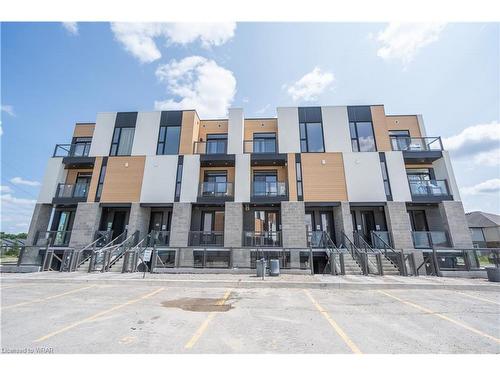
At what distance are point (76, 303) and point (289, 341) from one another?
6511 mm

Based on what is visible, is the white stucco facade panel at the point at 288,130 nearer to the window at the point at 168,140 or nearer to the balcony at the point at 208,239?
the balcony at the point at 208,239

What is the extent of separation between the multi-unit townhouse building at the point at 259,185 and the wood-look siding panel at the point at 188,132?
0.09m

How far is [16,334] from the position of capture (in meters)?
4.12

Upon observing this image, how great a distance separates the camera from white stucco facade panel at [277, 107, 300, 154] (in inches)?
656

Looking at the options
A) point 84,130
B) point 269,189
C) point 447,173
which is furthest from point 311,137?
point 84,130

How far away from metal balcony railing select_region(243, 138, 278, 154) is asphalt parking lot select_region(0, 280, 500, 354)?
36.3 ft

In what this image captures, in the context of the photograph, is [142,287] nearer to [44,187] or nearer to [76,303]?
[76,303]

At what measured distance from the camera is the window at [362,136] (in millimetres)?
16547

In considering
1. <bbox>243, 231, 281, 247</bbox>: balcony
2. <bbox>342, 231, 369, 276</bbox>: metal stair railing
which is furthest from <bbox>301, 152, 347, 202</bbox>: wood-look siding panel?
<bbox>243, 231, 281, 247</bbox>: balcony

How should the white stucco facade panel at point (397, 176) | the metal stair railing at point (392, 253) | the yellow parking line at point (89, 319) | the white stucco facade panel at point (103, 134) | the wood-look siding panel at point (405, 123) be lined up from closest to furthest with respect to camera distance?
the yellow parking line at point (89, 319)
the metal stair railing at point (392, 253)
the white stucco facade panel at point (397, 176)
the white stucco facade panel at point (103, 134)
the wood-look siding panel at point (405, 123)

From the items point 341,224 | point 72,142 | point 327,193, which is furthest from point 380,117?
point 72,142

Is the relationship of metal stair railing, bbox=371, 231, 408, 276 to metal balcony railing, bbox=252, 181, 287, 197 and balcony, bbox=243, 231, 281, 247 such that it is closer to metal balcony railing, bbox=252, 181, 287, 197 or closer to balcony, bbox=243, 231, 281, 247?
balcony, bbox=243, 231, 281, 247

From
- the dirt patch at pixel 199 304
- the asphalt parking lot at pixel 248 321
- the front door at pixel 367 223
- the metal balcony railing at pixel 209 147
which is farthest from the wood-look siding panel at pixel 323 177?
the dirt patch at pixel 199 304
